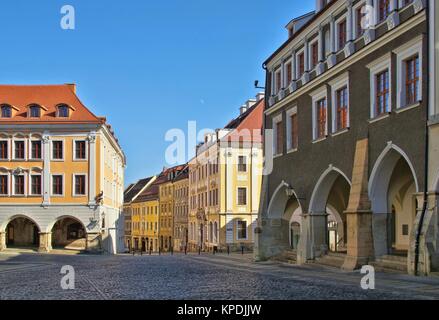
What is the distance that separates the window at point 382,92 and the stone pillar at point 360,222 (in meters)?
1.45

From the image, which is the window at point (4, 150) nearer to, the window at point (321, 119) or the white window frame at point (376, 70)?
the window at point (321, 119)

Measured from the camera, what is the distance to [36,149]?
2130 inches

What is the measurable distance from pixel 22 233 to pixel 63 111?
12483 millimetres

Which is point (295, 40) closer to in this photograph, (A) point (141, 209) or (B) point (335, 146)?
(B) point (335, 146)

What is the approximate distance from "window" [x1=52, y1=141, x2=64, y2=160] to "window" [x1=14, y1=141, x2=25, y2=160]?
2.65m

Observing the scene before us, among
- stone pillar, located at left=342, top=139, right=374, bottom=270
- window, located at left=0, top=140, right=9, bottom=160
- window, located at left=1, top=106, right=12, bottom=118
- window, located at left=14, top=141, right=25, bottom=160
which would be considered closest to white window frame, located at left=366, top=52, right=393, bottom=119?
stone pillar, located at left=342, top=139, right=374, bottom=270

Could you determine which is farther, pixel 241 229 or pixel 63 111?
pixel 241 229

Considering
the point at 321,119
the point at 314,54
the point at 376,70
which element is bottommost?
the point at 321,119

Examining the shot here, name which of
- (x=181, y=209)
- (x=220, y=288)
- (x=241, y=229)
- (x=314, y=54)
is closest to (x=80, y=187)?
(x=241, y=229)

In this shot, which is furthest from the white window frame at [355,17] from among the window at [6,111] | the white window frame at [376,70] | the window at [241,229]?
the window at [241,229]

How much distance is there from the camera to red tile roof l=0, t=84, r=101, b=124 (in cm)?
5388

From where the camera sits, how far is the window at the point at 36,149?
53.9 m

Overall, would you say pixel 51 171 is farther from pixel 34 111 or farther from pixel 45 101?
pixel 45 101

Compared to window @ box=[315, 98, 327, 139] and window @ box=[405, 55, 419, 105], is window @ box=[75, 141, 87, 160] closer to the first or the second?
window @ box=[315, 98, 327, 139]
